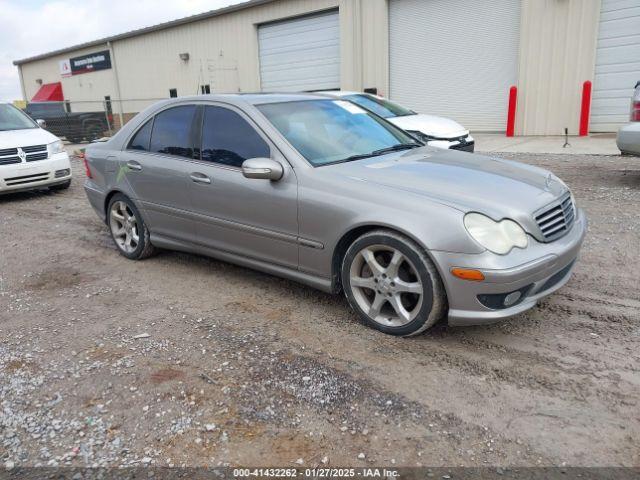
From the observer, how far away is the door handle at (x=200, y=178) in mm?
4293

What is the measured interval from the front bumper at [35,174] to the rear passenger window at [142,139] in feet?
15.1

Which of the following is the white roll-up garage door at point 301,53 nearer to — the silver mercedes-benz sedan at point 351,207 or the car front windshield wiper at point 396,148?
the silver mercedes-benz sedan at point 351,207

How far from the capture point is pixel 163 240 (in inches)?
194

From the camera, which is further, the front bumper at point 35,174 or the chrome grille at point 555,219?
the front bumper at point 35,174

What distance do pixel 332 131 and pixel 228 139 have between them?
0.82 metres

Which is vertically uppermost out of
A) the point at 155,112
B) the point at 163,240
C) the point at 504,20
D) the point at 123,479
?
the point at 504,20

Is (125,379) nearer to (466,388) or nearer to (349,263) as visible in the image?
(349,263)

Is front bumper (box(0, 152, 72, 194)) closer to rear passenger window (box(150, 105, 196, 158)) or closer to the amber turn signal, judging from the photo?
rear passenger window (box(150, 105, 196, 158))

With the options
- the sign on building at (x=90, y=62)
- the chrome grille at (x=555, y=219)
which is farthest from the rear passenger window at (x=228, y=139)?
the sign on building at (x=90, y=62)

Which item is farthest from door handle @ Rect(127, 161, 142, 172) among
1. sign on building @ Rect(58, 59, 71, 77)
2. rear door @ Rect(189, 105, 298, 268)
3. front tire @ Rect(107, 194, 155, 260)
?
sign on building @ Rect(58, 59, 71, 77)

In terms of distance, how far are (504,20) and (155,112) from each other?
1273 centimetres

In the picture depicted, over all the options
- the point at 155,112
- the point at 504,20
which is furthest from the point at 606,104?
the point at 155,112

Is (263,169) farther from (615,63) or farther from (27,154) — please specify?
(615,63)

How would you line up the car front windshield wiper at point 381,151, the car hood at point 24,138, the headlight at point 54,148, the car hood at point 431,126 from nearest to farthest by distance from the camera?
1. the car front windshield wiper at point 381,151
2. the car hood at point 24,138
3. the headlight at point 54,148
4. the car hood at point 431,126
